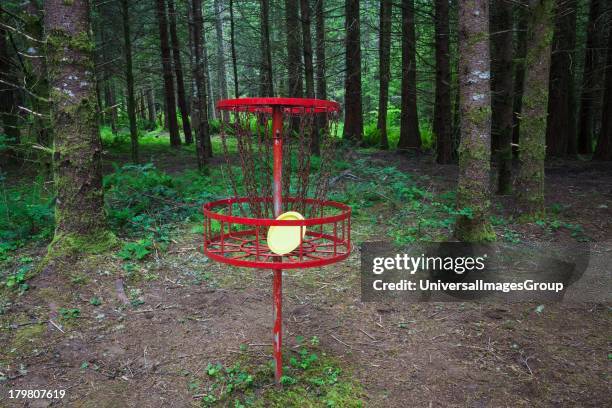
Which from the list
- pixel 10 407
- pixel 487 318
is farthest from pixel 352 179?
pixel 10 407

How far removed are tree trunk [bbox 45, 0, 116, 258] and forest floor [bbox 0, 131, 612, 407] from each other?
0.36 metres

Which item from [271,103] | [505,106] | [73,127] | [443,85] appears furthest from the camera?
[443,85]

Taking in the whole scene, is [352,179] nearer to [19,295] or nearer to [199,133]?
[199,133]

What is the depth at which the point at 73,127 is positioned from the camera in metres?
4.35

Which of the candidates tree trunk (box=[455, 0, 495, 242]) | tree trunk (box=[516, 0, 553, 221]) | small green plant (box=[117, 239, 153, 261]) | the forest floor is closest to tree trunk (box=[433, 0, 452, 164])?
tree trunk (box=[516, 0, 553, 221])

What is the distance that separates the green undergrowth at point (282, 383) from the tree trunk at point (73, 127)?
7.12 ft

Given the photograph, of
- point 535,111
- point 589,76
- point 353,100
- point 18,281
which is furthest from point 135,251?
point 589,76

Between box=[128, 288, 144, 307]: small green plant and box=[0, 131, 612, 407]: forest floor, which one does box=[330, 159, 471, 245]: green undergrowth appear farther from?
box=[128, 288, 144, 307]: small green plant

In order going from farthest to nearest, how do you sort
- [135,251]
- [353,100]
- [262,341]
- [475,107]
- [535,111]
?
[353,100] → [535,111] → [135,251] → [475,107] → [262,341]

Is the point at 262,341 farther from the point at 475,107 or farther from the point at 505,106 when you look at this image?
the point at 505,106

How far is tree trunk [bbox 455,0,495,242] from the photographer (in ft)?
14.6

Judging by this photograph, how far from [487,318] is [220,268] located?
275cm

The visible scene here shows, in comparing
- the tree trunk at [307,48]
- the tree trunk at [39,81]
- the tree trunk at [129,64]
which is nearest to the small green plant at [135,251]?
the tree trunk at [39,81]

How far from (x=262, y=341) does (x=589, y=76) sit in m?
13.9
